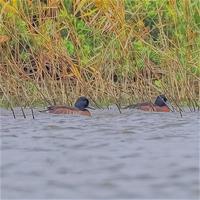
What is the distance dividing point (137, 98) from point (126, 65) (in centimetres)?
122

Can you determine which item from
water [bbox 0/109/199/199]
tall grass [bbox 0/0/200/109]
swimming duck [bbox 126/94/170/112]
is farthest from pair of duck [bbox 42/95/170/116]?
water [bbox 0/109/199/199]

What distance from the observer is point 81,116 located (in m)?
12.7

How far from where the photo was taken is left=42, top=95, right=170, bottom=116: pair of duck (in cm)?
1259

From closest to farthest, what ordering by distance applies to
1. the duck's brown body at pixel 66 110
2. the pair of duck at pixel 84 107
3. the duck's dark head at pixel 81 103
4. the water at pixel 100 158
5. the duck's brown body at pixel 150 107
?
the water at pixel 100 158
the duck's brown body at pixel 66 110
the pair of duck at pixel 84 107
the duck's dark head at pixel 81 103
the duck's brown body at pixel 150 107

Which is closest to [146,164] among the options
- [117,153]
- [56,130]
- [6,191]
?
[117,153]

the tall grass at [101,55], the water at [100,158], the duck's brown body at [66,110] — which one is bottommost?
the water at [100,158]

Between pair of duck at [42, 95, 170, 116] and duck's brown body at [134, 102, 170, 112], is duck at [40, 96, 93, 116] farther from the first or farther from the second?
duck's brown body at [134, 102, 170, 112]

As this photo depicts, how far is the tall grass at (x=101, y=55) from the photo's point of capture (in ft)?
41.1

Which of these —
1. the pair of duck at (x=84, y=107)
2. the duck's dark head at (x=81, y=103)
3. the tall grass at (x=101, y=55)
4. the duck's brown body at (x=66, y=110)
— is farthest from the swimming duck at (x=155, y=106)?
the duck's brown body at (x=66, y=110)

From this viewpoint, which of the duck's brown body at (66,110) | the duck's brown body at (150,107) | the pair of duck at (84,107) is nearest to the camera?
the duck's brown body at (66,110)

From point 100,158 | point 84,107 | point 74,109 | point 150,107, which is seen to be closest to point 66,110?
A: point 74,109

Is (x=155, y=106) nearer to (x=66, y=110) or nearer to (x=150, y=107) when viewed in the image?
(x=150, y=107)

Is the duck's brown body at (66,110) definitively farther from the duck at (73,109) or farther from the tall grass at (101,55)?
the tall grass at (101,55)

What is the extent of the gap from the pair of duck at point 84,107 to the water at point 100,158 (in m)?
0.80
